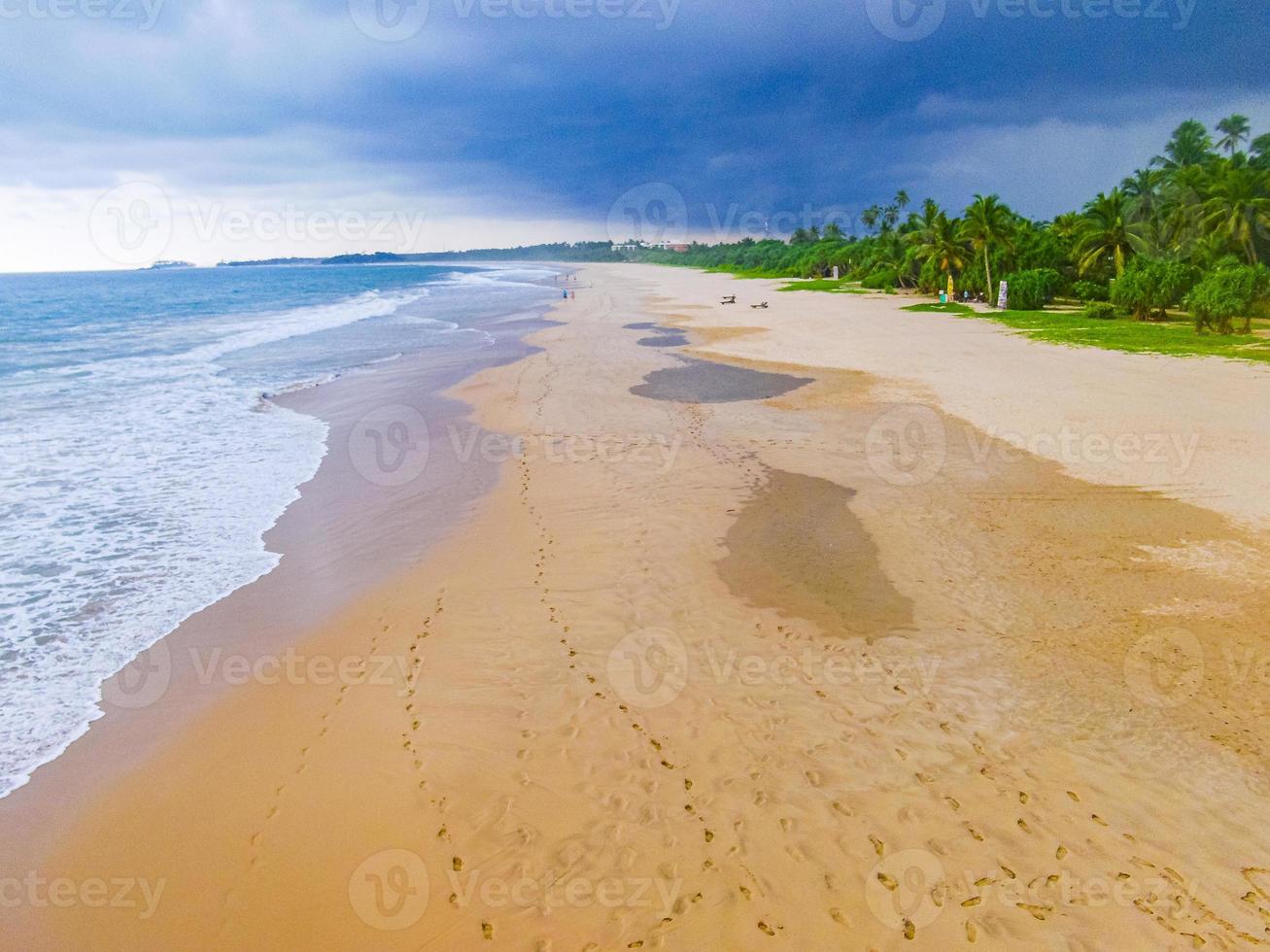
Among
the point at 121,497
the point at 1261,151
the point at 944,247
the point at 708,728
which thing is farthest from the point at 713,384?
the point at 1261,151

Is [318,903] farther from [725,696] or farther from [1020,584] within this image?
[1020,584]

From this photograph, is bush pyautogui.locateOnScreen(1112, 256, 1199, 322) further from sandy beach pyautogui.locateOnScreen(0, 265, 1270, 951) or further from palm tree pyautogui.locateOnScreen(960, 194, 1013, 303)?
sandy beach pyautogui.locateOnScreen(0, 265, 1270, 951)

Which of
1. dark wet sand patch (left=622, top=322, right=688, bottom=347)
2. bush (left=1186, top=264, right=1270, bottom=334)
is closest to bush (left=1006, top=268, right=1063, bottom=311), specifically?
bush (left=1186, top=264, right=1270, bottom=334)

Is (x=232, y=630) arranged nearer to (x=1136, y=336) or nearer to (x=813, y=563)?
(x=813, y=563)

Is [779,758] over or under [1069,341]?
under

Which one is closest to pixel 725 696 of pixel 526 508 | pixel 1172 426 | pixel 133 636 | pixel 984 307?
pixel 526 508

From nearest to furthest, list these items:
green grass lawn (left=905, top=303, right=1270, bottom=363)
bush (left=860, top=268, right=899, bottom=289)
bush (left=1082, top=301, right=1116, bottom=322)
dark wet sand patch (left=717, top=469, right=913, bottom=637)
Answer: dark wet sand patch (left=717, top=469, right=913, bottom=637), green grass lawn (left=905, top=303, right=1270, bottom=363), bush (left=1082, top=301, right=1116, bottom=322), bush (left=860, top=268, right=899, bottom=289)
